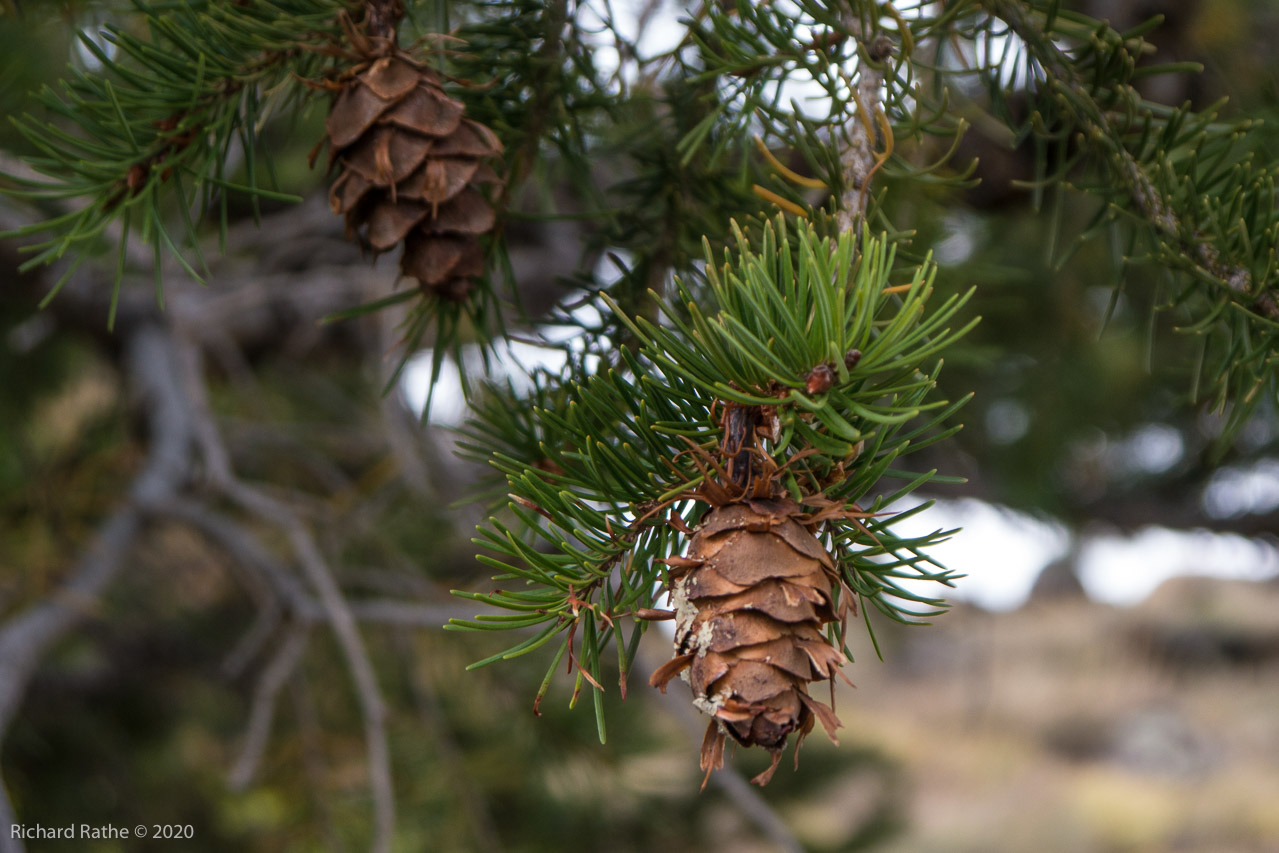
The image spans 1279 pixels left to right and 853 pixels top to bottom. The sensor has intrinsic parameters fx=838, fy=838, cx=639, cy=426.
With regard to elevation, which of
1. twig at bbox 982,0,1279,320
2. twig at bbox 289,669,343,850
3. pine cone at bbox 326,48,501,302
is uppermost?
twig at bbox 982,0,1279,320

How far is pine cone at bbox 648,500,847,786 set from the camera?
0.68ft

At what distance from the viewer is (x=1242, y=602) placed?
6641 mm

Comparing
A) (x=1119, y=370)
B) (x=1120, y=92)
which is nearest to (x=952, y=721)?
(x=1119, y=370)

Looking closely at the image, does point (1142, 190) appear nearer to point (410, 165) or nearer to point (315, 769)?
point (410, 165)

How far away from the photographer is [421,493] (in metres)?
0.80

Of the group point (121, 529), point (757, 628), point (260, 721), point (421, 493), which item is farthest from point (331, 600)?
point (757, 628)

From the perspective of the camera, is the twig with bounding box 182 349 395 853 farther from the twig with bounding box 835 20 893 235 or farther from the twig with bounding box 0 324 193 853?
the twig with bounding box 835 20 893 235

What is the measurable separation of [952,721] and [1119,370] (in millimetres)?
5389

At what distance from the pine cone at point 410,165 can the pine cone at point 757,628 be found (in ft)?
0.51

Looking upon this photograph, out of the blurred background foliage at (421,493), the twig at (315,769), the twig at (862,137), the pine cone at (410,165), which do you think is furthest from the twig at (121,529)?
the twig at (862,137)

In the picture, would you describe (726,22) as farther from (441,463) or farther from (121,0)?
(441,463)

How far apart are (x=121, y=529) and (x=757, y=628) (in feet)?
2.53

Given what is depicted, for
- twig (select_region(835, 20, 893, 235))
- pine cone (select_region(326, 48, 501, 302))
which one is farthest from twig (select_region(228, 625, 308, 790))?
twig (select_region(835, 20, 893, 235))

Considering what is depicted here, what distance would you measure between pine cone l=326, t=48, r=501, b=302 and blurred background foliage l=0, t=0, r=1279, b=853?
0.08 meters
